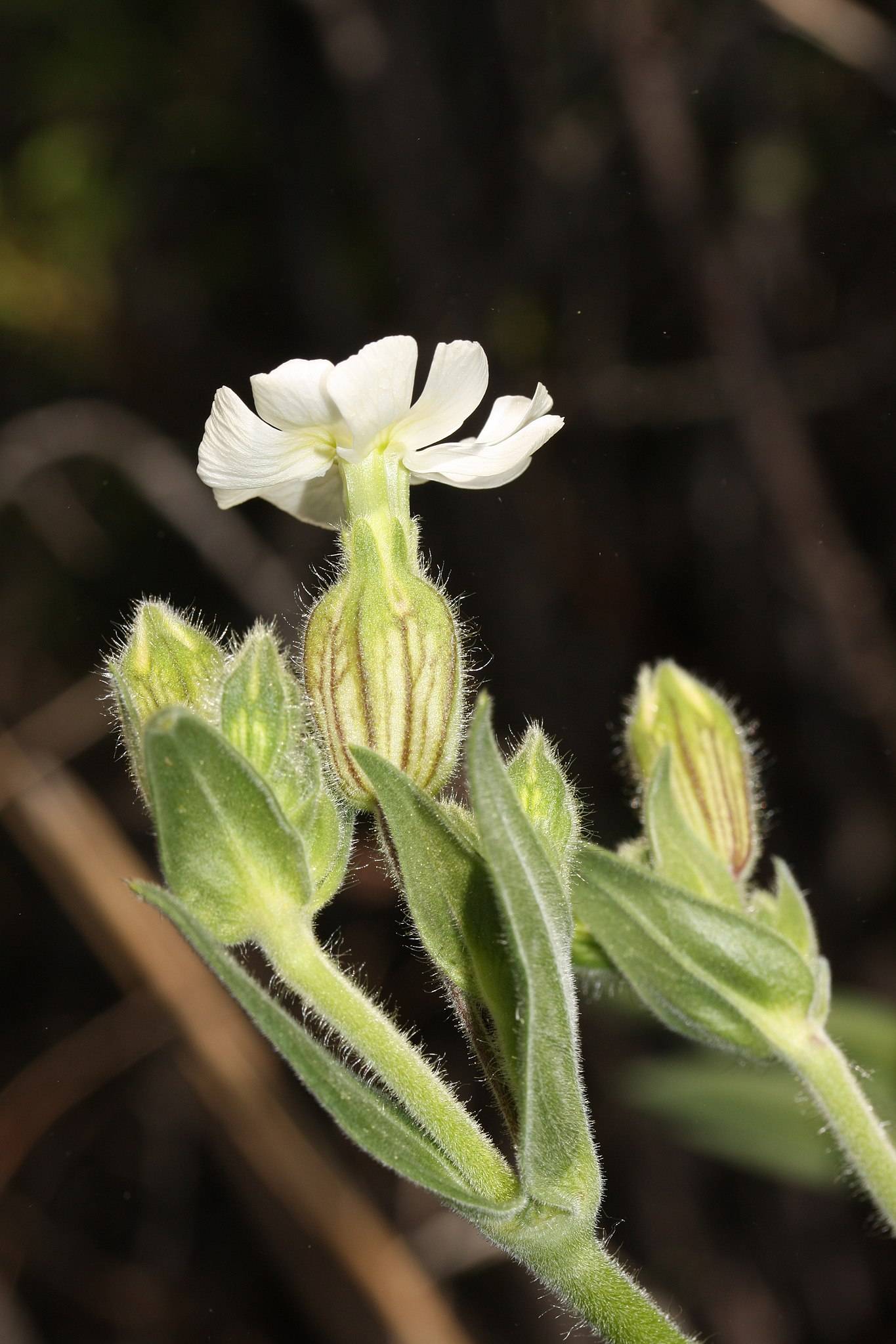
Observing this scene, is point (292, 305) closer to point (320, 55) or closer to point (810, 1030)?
point (320, 55)

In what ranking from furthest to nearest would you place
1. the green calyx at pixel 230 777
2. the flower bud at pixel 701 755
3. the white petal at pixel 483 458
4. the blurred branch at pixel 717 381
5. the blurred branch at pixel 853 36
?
the blurred branch at pixel 717 381 < the blurred branch at pixel 853 36 < the flower bud at pixel 701 755 < the white petal at pixel 483 458 < the green calyx at pixel 230 777

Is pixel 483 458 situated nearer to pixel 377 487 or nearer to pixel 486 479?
pixel 486 479

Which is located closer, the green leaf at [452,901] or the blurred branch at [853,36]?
the green leaf at [452,901]

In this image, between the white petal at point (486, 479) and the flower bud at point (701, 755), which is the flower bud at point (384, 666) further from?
the flower bud at point (701, 755)

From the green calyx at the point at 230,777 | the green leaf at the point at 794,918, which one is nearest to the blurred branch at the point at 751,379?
the green leaf at the point at 794,918

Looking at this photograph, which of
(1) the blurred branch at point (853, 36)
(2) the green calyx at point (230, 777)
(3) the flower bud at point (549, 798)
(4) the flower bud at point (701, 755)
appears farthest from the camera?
(1) the blurred branch at point (853, 36)

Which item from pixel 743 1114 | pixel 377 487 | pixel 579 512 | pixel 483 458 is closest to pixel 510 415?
pixel 483 458

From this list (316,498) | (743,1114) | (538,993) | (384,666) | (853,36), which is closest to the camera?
(538,993)

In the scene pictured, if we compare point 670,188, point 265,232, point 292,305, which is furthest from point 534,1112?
point 265,232
